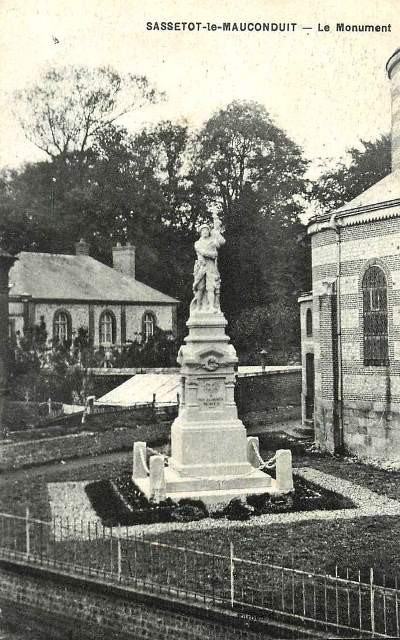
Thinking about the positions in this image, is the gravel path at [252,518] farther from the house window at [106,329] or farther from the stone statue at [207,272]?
the house window at [106,329]

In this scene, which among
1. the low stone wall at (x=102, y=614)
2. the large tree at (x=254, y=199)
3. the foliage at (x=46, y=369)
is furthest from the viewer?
the large tree at (x=254, y=199)

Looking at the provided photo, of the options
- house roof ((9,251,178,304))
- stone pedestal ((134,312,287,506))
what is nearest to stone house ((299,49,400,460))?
stone pedestal ((134,312,287,506))

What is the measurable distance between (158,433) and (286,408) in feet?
23.9

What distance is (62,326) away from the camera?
20.0 metres

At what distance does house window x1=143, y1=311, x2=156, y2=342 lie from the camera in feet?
80.5

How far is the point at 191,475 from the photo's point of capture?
14.5 m

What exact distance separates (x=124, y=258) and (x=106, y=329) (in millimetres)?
4961

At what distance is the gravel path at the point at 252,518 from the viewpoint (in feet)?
40.8

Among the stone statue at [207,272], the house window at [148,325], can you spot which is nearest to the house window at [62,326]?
the house window at [148,325]

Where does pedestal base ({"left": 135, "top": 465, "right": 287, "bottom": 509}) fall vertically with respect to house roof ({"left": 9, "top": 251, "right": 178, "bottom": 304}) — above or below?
below

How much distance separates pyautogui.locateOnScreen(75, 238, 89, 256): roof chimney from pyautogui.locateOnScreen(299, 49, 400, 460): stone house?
7789 millimetres

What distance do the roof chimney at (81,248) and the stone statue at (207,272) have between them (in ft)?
26.6

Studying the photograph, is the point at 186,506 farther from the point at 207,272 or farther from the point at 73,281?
the point at 73,281

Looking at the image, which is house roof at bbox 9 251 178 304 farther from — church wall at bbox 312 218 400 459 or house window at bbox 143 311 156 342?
church wall at bbox 312 218 400 459
